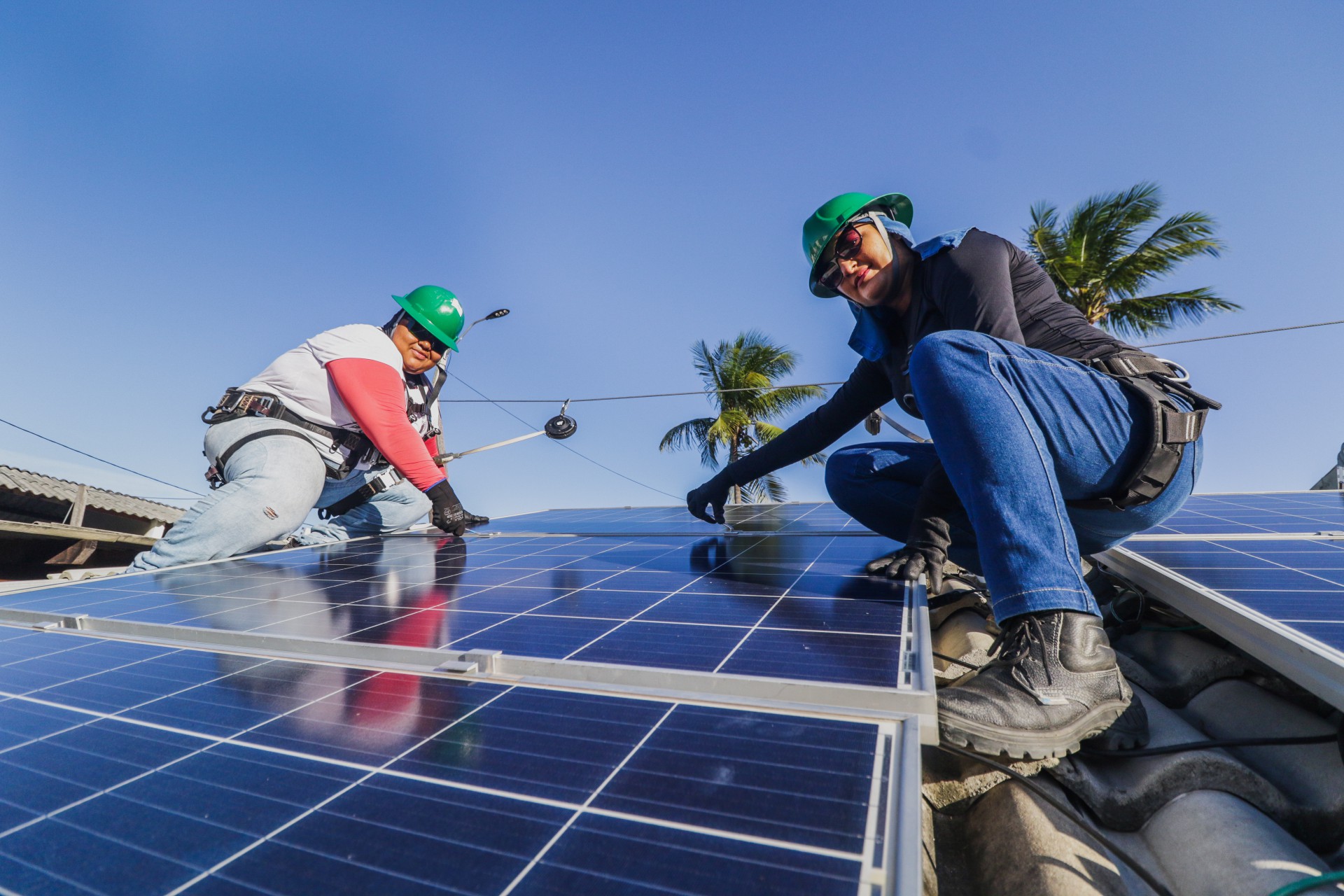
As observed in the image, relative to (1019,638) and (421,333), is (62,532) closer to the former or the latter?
(421,333)

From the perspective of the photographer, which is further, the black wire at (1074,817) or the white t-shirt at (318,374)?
the white t-shirt at (318,374)

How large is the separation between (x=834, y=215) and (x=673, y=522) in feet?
10.6

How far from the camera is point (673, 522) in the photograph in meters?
5.47

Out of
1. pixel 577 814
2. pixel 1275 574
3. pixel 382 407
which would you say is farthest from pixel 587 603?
pixel 382 407

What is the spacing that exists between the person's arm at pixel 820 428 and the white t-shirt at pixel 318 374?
2411 mm

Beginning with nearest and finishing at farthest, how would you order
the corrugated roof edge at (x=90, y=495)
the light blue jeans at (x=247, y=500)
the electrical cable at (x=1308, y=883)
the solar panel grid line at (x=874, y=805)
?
the solar panel grid line at (x=874, y=805), the electrical cable at (x=1308, y=883), the light blue jeans at (x=247, y=500), the corrugated roof edge at (x=90, y=495)

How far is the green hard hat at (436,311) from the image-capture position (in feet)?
16.0

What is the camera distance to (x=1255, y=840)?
117 cm

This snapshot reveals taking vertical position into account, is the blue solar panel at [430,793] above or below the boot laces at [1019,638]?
below

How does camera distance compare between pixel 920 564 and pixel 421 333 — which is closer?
pixel 920 564

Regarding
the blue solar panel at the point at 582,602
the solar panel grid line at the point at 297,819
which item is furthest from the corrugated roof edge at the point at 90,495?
the solar panel grid line at the point at 297,819

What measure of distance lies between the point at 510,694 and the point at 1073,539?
4.76 ft

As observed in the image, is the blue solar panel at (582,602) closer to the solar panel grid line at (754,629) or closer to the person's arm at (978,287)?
the solar panel grid line at (754,629)

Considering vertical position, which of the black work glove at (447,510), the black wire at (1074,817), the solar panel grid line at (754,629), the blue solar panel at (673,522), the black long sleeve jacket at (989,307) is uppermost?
the black long sleeve jacket at (989,307)
